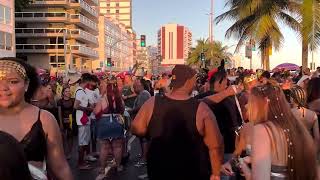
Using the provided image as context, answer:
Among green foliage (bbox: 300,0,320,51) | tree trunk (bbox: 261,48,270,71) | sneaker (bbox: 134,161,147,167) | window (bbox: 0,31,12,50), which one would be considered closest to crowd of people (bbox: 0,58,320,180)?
sneaker (bbox: 134,161,147,167)

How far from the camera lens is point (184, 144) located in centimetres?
434

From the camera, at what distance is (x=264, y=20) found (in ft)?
75.0

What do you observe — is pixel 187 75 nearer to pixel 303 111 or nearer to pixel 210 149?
pixel 210 149

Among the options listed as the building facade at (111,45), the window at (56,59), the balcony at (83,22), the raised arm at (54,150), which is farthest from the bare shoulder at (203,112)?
the building facade at (111,45)

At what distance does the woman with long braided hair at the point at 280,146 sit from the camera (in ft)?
11.3

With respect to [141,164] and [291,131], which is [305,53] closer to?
[141,164]

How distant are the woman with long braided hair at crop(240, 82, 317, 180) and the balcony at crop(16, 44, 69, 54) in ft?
272

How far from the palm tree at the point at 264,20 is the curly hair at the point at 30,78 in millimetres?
20449

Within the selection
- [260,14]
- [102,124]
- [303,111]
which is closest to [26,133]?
[303,111]

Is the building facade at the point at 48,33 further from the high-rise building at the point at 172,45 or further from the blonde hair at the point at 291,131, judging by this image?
the blonde hair at the point at 291,131

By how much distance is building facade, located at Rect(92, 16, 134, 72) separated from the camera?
Result: 119938 mm

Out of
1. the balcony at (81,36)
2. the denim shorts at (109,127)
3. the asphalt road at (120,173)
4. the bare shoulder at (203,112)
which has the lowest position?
the asphalt road at (120,173)

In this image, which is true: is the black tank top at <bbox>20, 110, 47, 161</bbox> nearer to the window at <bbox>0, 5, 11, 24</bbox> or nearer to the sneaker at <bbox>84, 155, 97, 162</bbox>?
the sneaker at <bbox>84, 155, 97, 162</bbox>

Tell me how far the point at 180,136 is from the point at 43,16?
84.9m
